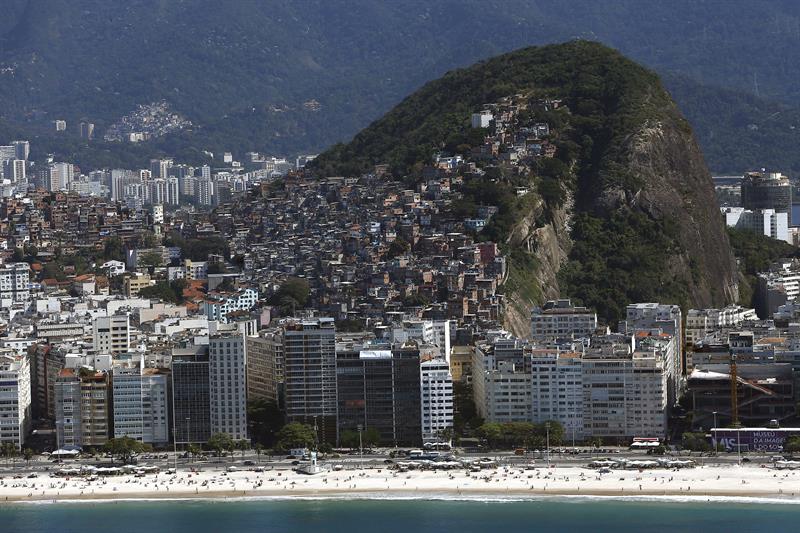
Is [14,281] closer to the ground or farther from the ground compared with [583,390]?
farther from the ground

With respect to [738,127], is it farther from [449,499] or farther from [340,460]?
[449,499]

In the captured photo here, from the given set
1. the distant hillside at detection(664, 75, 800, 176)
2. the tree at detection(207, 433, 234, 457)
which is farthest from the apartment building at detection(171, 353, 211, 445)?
the distant hillside at detection(664, 75, 800, 176)

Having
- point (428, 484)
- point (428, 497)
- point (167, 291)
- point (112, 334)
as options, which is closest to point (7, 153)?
point (167, 291)

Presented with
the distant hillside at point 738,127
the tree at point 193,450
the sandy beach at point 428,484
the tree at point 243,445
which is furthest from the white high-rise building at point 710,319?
the distant hillside at point 738,127

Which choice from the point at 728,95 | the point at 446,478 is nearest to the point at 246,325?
the point at 446,478

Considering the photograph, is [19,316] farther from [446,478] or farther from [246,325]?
[446,478]

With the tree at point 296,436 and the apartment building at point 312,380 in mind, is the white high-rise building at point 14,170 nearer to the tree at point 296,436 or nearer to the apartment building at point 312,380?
the apartment building at point 312,380
